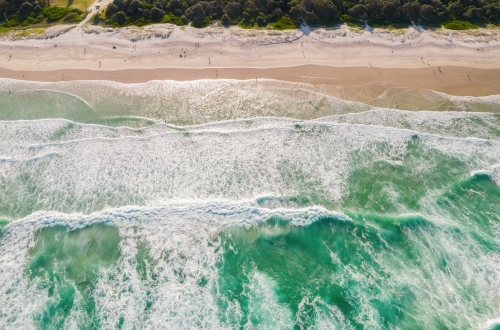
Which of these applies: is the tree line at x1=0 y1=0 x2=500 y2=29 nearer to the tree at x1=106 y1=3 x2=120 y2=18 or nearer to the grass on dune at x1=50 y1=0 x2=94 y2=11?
the tree at x1=106 y1=3 x2=120 y2=18

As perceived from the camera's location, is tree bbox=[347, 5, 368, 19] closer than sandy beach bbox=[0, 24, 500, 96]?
No

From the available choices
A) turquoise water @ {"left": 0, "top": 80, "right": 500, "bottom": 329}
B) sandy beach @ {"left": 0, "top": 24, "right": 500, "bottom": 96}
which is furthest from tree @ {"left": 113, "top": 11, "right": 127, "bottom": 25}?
turquoise water @ {"left": 0, "top": 80, "right": 500, "bottom": 329}

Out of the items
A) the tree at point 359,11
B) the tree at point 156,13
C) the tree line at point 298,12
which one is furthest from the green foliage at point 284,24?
the tree at point 156,13

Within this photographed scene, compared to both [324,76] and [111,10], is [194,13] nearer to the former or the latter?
[111,10]

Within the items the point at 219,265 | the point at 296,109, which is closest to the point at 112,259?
the point at 219,265

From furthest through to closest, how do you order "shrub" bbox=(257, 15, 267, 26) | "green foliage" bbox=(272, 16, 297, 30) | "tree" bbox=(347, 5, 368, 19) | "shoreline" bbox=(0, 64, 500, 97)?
"tree" bbox=(347, 5, 368, 19), "shrub" bbox=(257, 15, 267, 26), "green foliage" bbox=(272, 16, 297, 30), "shoreline" bbox=(0, 64, 500, 97)

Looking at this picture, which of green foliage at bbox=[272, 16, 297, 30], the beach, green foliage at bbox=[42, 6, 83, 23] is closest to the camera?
the beach

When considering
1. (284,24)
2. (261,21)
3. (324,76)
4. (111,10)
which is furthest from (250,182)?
(111,10)
